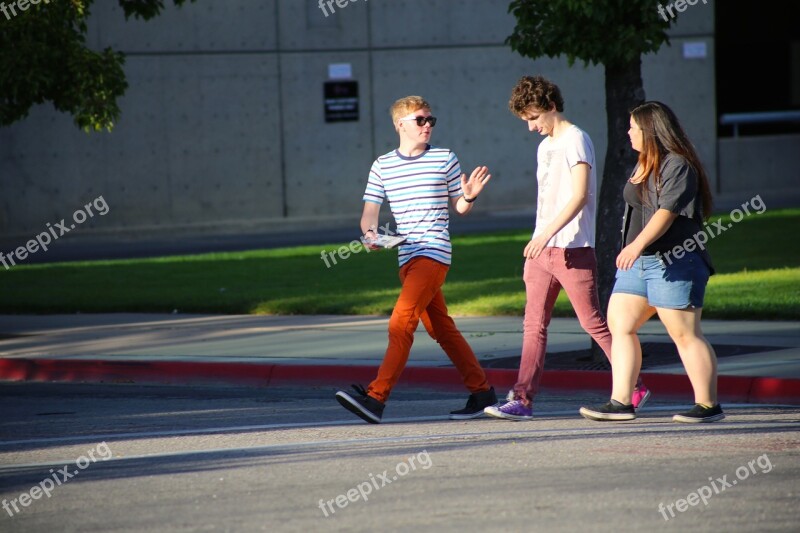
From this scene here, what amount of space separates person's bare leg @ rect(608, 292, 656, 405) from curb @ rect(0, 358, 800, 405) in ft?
4.45

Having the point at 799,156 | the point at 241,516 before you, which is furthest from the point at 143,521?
the point at 799,156

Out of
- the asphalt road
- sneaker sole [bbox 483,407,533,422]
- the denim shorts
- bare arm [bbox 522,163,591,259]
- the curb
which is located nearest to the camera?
the asphalt road

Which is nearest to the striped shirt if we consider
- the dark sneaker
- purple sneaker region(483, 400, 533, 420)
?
purple sneaker region(483, 400, 533, 420)

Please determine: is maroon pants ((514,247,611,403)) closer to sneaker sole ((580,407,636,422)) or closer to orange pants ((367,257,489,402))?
sneaker sole ((580,407,636,422))

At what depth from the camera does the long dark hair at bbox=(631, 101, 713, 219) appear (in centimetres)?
753

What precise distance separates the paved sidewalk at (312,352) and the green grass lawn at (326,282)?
718 mm

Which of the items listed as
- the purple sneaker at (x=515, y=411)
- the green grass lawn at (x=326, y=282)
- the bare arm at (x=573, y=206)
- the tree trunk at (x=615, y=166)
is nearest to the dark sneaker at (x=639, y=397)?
the purple sneaker at (x=515, y=411)

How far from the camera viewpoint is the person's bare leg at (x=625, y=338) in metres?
7.68

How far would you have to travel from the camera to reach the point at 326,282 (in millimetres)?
16531

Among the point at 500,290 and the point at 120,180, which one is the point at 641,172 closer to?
the point at 500,290

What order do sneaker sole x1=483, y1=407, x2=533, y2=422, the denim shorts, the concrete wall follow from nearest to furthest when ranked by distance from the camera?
the denim shorts
sneaker sole x1=483, y1=407, x2=533, y2=422
the concrete wall

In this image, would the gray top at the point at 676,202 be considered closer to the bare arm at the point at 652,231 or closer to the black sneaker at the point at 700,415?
the bare arm at the point at 652,231

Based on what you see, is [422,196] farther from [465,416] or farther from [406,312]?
[465,416]

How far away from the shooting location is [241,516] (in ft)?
18.8
